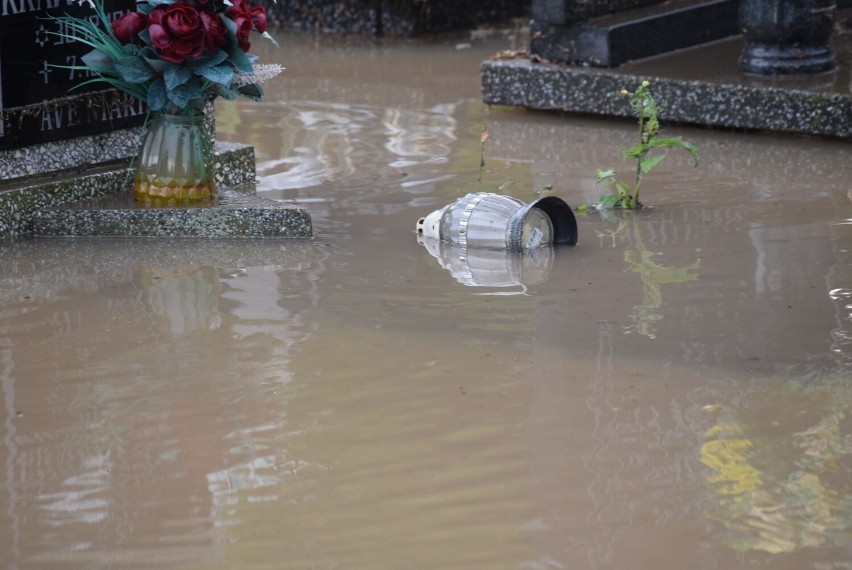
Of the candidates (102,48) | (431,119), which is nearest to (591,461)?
(102,48)

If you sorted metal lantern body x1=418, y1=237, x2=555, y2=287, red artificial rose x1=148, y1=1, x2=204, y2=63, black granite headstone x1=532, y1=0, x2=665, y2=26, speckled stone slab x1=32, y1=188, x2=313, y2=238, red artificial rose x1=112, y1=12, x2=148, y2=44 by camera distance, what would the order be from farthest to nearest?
black granite headstone x1=532, y1=0, x2=665, y2=26 < speckled stone slab x1=32, y1=188, x2=313, y2=238 < red artificial rose x1=112, y1=12, x2=148, y2=44 < red artificial rose x1=148, y1=1, x2=204, y2=63 < metal lantern body x1=418, y1=237, x2=555, y2=287

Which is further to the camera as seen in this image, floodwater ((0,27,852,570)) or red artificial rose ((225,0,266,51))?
red artificial rose ((225,0,266,51))

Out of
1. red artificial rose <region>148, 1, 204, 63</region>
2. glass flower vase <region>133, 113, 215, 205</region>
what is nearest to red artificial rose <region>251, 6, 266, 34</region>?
red artificial rose <region>148, 1, 204, 63</region>

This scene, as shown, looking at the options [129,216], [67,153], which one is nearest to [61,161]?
[67,153]

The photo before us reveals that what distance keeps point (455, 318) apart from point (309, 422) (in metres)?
0.79

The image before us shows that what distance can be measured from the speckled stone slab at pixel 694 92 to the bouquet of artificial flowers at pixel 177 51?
2.69 m

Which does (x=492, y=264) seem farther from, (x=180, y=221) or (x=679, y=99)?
(x=679, y=99)

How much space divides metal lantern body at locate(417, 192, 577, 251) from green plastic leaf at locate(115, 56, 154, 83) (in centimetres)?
116

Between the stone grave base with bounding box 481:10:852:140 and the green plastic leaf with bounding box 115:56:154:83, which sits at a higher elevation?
the green plastic leaf with bounding box 115:56:154:83

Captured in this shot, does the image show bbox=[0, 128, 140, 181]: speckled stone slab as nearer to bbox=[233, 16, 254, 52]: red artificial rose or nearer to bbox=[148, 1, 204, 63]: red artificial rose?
bbox=[148, 1, 204, 63]: red artificial rose

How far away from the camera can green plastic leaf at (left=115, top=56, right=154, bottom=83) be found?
457 centimetres

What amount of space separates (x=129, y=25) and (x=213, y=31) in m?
0.31

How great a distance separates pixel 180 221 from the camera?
15.2ft

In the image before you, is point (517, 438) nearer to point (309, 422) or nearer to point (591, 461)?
point (591, 461)
